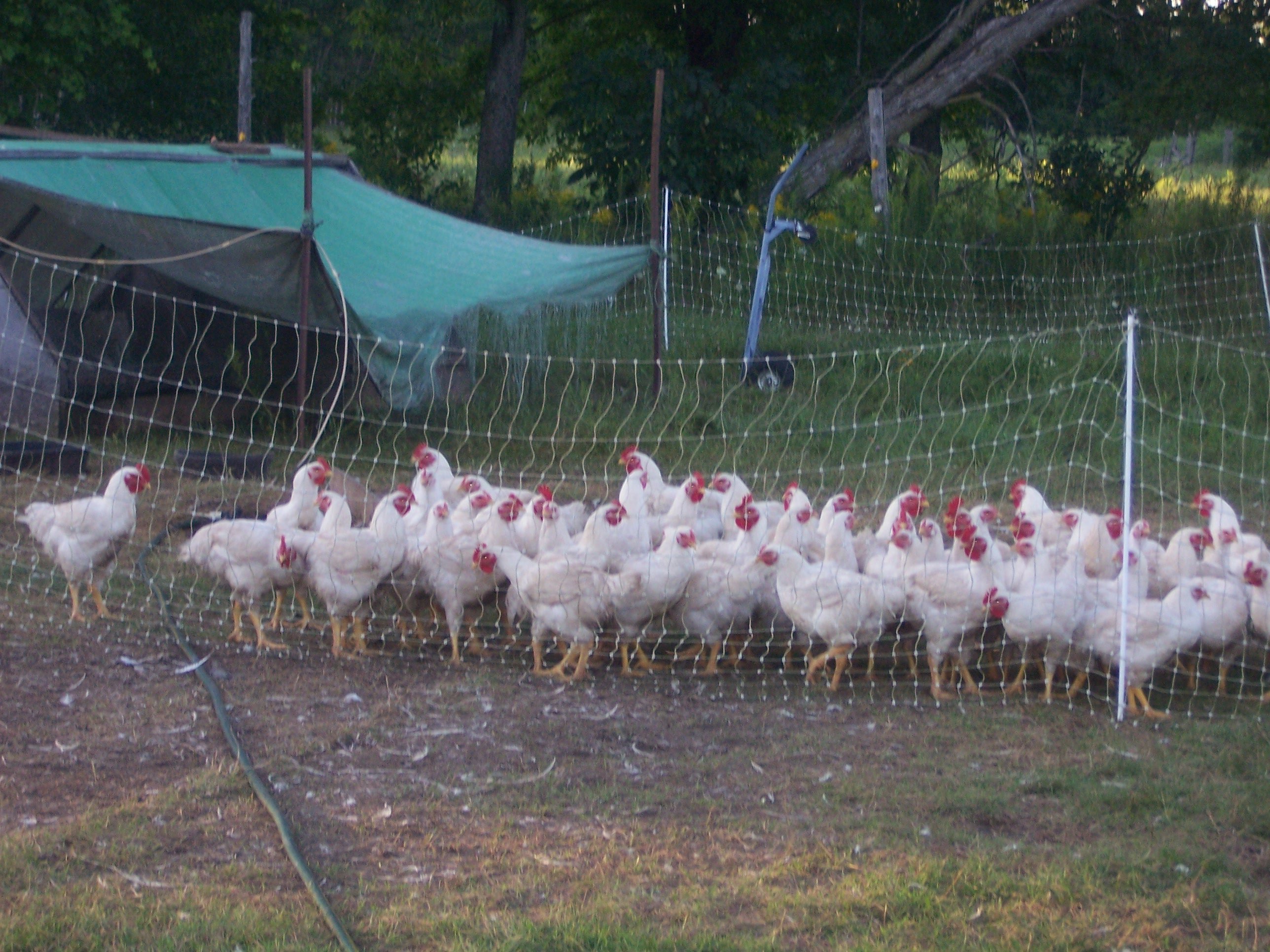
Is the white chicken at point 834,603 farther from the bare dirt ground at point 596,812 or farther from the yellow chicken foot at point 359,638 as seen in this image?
the yellow chicken foot at point 359,638

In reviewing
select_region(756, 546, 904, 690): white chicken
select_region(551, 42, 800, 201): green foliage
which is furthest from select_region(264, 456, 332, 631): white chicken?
select_region(551, 42, 800, 201): green foliage

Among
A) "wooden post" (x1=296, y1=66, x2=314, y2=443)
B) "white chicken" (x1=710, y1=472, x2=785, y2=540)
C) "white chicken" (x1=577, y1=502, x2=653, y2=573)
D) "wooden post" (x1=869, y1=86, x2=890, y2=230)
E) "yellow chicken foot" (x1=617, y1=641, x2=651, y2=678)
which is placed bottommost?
"yellow chicken foot" (x1=617, y1=641, x2=651, y2=678)

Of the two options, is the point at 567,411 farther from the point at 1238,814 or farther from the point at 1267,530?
the point at 1238,814

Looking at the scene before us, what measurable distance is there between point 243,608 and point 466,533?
1165mm

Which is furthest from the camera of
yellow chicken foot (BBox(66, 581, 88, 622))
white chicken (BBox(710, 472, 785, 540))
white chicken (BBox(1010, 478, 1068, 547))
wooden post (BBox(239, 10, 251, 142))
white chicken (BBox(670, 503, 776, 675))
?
wooden post (BBox(239, 10, 251, 142))

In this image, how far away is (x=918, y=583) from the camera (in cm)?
493

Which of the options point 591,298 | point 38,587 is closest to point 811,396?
point 591,298

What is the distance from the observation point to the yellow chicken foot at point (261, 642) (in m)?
5.19

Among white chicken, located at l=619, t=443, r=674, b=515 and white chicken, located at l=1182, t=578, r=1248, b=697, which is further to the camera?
white chicken, located at l=619, t=443, r=674, b=515

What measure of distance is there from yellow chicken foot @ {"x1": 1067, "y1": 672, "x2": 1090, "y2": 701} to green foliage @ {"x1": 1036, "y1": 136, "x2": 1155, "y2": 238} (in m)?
8.60

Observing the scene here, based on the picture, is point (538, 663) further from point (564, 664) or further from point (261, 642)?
point (261, 642)

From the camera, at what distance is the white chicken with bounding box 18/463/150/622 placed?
17.2 feet

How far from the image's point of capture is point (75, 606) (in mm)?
5332

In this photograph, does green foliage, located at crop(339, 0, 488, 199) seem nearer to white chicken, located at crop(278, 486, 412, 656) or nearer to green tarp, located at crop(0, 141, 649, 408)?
green tarp, located at crop(0, 141, 649, 408)
